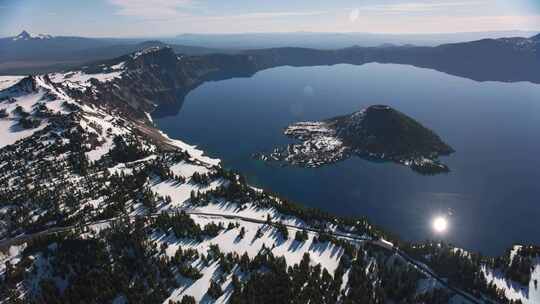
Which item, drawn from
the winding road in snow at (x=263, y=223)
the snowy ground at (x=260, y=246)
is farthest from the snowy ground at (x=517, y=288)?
the snowy ground at (x=260, y=246)

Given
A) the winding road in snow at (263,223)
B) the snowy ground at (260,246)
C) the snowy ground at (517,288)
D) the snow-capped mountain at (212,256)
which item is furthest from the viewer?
the snowy ground at (260,246)

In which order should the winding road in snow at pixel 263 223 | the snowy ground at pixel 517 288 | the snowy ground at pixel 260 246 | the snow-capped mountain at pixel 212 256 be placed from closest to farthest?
1. the snow-capped mountain at pixel 212 256
2. the snowy ground at pixel 517 288
3. the winding road in snow at pixel 263 223
4. the snowy ground at pixel 260 246

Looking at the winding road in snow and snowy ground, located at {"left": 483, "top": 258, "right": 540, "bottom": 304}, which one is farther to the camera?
the winding road in snow

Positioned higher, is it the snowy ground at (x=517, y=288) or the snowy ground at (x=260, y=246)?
the snowy ground at (x=260, y=246)

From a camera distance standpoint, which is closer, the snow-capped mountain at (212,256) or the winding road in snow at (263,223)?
the snow-capped mountain at (212,256)

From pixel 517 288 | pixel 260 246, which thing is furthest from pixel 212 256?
pixel 517 288

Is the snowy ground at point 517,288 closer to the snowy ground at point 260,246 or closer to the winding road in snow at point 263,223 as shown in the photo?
the winding road in snow at point 263,223

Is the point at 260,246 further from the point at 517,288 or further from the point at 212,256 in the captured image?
the point at 517,288

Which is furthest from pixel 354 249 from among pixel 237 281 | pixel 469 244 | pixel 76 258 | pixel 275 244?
pixel 76 258

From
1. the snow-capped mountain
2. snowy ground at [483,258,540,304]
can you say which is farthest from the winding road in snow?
snowy ground at [483,258,540,304]

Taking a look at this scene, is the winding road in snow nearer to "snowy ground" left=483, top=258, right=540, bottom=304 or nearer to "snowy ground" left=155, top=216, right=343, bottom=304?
"snowy ground" left=155, top=216, right=343, bottom=304

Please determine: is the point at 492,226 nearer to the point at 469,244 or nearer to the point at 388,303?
the point at 469,244
